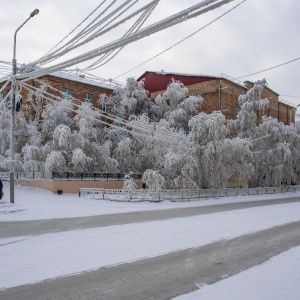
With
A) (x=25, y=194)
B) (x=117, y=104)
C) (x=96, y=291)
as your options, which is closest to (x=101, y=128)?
(x=117, y=104)

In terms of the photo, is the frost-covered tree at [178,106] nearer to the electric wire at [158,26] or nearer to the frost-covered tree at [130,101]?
the frost-covered tree at [130,101]

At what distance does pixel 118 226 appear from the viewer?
43.0 feet

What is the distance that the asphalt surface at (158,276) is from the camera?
5.57 metres

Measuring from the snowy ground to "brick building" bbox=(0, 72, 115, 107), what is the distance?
1993 cm

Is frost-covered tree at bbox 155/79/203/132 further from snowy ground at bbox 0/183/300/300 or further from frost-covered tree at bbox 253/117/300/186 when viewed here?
snowy ground at bbox 0/183/300/300

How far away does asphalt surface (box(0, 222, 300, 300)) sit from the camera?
18.3 ft

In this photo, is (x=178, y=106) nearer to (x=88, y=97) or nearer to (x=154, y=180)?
(x=88, y=97)

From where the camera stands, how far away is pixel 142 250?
29.1 ft

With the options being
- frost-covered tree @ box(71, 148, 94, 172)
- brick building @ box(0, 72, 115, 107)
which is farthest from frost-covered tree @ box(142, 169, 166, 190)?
brick building @ box(0, 72, 115, 107)

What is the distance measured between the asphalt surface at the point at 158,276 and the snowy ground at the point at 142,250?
323 millimetres

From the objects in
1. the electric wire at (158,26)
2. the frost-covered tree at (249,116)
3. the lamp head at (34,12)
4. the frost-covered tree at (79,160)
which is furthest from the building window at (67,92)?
the electric wire at (158,26)

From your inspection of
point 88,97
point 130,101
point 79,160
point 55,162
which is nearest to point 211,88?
point 130,101

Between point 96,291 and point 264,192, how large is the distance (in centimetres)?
3146

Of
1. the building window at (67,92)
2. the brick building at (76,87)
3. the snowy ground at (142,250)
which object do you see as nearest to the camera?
the snowy ground at (142,250)
